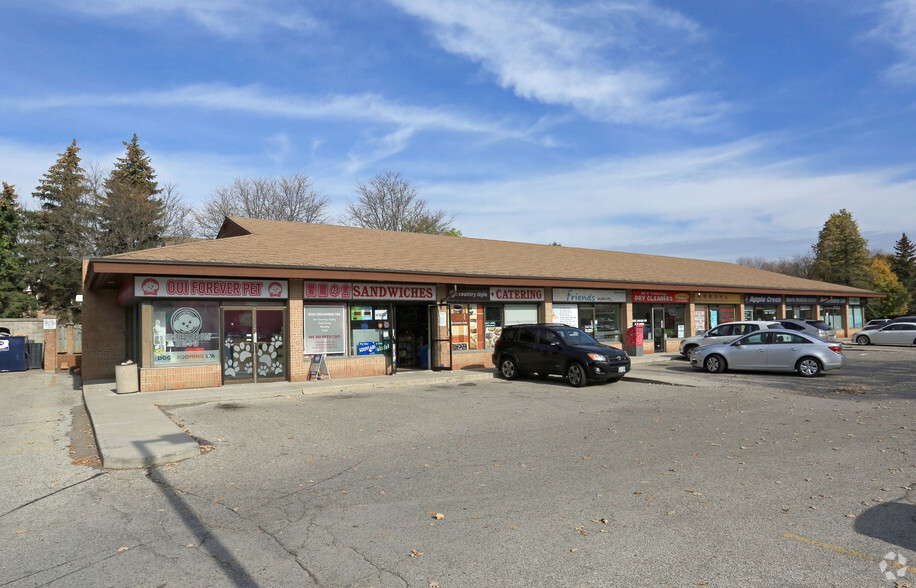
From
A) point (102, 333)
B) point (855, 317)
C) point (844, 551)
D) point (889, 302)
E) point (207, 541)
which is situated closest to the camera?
point (844, 551)

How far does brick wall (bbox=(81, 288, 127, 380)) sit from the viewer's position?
67.3 ft

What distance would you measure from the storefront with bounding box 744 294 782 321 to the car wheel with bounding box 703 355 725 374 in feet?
46.6

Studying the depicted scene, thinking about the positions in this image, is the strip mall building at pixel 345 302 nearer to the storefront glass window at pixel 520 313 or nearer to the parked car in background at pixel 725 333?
the storefront glass window at pixel 520 313

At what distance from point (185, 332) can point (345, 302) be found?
462cm

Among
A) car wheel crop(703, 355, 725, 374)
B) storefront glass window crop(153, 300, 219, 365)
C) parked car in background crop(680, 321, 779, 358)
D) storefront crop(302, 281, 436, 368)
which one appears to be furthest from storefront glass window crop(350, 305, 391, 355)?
parked car in background crop(680, 321, 779, 358)

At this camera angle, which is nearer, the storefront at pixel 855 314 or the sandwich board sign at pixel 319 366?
the sandwich board sign at pixel 319 366

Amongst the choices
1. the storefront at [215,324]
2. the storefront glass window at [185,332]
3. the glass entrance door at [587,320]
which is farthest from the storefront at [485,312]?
the storefront glass window at [185,332]

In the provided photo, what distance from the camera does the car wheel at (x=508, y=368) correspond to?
1767 centimetres

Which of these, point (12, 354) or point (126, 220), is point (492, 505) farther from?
point (126, 220)

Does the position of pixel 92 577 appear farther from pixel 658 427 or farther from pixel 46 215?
pixel 46 215

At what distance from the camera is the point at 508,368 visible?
704 inches

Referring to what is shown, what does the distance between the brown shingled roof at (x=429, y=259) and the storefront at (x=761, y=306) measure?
0.68 m

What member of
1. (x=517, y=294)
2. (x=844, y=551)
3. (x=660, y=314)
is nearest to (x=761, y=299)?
(x=660, y=314)

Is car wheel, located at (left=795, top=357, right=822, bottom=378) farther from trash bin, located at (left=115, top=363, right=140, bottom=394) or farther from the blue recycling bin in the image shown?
the blue recycling bin
